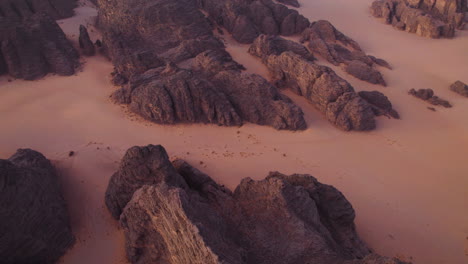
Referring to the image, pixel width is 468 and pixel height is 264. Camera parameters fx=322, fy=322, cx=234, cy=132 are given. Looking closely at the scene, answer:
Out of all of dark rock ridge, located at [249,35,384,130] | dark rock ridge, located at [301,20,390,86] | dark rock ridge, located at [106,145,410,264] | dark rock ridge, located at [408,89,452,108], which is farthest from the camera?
dark rock ridge, located at [301,20,390,86]

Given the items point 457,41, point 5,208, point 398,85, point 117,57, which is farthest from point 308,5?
point 5,208

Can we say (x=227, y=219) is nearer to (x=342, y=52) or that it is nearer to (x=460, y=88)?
(x=342, y=52)

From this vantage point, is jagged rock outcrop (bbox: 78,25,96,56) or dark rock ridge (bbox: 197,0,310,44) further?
dark rock ridge (bbox: 197,0,310,44)

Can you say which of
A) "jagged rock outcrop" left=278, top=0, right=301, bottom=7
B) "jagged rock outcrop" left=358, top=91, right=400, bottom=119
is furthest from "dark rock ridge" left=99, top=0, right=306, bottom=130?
"jagged rock outcrop" left=278, top=0, right=301, bottom=7

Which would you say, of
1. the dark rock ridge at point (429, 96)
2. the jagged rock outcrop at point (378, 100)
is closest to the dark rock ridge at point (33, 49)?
the jagged rock outcrop at point (378, 100)

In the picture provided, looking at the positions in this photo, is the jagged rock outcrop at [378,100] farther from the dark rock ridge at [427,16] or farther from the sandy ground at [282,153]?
the dark rock ridge at [427,16]

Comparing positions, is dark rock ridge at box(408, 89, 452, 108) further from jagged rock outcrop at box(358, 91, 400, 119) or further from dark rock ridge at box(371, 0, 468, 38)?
dark rock ridge at box(371, 0, 468, 38)

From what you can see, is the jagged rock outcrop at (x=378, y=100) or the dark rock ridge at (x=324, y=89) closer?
the dark rock ridge at (x=324, y=89)
